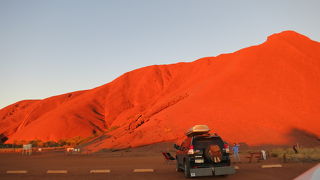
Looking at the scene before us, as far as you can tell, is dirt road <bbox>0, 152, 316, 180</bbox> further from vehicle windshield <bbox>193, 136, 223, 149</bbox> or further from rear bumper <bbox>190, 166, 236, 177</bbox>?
vehicle windshield <bbox>193, 136, 223, 149</bbox>

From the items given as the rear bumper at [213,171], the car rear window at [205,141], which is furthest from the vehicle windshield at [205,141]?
the rear bumper at [213,171]

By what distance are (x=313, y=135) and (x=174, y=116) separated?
20214 mm

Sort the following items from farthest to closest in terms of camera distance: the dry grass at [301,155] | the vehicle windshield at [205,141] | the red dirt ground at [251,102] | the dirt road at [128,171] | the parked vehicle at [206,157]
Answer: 1. the red dirt ground at [251,102]
2. the dry grass at [301,155]
3. the dirt road at [128,171]
4. the vehicle windshield at [205,141]
5. the parked vehicle at [206,157]

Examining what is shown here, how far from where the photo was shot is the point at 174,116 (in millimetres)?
54219

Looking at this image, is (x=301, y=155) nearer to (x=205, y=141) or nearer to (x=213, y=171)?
(x=205, y=141)

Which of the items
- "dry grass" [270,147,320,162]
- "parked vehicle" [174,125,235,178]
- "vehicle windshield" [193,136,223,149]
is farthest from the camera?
"dry grass" [270,147,320,162]

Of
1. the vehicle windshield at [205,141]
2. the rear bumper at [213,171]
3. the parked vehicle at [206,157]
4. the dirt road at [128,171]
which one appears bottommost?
the dirt road at [128,171]

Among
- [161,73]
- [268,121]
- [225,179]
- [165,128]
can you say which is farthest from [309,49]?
[225,179]

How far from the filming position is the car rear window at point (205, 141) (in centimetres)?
1370

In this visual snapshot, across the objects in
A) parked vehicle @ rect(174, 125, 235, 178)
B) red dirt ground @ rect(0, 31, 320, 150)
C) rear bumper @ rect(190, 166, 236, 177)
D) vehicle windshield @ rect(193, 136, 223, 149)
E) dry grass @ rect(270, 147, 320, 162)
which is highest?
red dirt ground @ rect(0, 31, 320, 150)

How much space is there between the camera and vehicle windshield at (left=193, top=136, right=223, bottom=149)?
44.9 feet

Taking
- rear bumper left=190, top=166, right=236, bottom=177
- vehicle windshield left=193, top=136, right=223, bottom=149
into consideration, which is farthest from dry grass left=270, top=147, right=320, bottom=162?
rear bumper left=190, top=166, right=236, bottom=177

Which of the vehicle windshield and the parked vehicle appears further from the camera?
the vehicle windshield

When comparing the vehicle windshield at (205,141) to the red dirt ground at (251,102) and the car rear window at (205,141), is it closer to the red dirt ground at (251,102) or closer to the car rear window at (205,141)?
the car rear window at (205,141)
